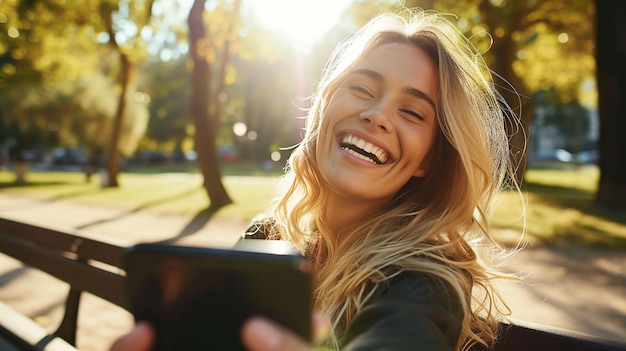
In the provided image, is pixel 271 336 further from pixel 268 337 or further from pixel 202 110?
pixel 202 110

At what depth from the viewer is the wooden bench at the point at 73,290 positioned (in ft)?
5.30

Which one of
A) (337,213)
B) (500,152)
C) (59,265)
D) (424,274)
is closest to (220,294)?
(424,274)

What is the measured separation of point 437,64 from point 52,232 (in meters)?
3.10

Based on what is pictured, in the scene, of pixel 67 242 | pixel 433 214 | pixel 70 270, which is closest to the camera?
pixel 433 214

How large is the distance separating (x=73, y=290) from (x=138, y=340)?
3.01m

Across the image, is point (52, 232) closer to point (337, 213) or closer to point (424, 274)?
point (337, 213)

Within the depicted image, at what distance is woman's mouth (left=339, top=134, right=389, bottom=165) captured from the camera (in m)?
1.77

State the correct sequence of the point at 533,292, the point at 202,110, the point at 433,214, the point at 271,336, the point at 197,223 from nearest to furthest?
the point at 271,336 < the point at 433,214 < the point at 533,292 < the point at 197,223 < the point at 202,110

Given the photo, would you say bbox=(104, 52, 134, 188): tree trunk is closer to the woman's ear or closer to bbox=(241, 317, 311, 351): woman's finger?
the woman's ear

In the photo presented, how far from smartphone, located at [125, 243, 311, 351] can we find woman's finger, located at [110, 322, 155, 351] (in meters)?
0.01

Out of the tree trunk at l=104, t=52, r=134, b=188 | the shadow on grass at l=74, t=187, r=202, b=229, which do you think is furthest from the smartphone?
the tree trunk at l=104, t=52, r=134, b=188

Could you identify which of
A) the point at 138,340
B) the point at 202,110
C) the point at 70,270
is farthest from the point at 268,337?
the point at 202,110

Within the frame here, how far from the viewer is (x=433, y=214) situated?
5.64 ft

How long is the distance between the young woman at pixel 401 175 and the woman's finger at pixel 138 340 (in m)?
0.57
